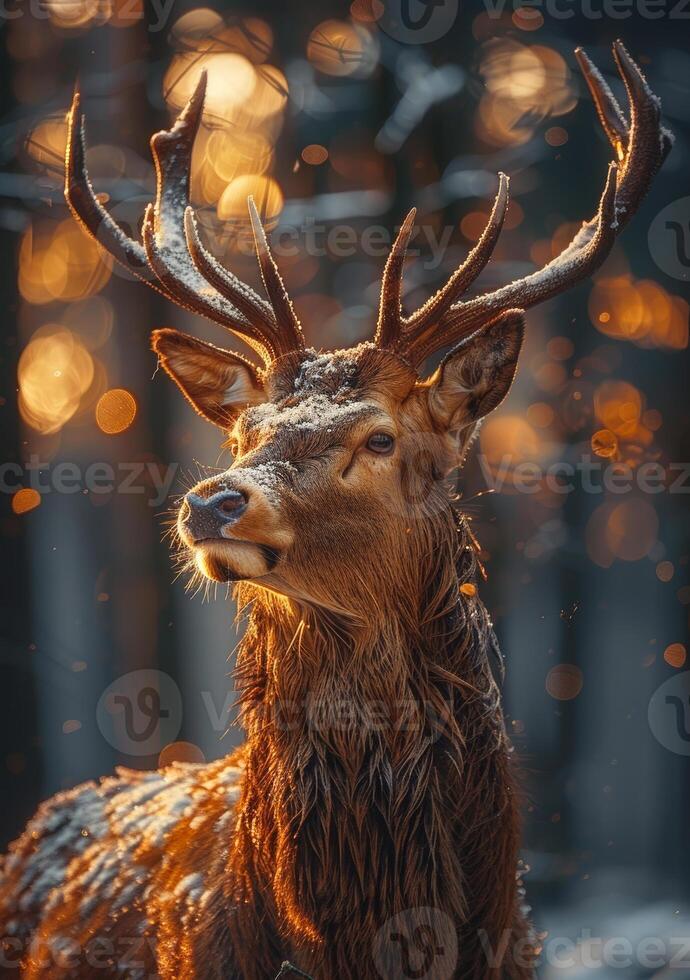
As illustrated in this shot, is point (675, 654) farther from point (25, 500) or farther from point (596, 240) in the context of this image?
point (25, 500)

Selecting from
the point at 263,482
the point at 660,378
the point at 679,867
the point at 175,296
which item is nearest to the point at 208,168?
the point at 175,296

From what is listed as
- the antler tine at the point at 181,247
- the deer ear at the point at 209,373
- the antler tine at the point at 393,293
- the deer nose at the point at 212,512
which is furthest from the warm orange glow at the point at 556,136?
the deer nose at the point at 212,512

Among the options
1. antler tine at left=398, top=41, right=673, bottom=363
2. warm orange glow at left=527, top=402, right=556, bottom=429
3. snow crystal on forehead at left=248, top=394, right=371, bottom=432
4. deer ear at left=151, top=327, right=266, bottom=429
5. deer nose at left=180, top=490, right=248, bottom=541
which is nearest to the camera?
deer nose at left=180, top=490, right=248, bottom=541

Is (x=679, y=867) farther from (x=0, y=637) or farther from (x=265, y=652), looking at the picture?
(x=0, y=637)

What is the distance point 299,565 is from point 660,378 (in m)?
3.26

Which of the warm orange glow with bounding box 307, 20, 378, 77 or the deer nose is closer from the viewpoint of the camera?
the deer nose

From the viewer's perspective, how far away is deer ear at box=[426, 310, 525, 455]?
2.02 m

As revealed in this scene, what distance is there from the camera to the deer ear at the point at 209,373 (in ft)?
7.70

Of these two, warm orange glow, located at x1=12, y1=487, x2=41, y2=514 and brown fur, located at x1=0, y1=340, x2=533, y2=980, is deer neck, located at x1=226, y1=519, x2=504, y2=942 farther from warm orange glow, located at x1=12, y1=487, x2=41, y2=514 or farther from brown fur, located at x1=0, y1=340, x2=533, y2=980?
warm orange glow, located at x1=12, y1=487, x2=41, y2=514

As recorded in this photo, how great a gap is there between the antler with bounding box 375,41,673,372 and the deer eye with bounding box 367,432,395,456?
10.5 inches

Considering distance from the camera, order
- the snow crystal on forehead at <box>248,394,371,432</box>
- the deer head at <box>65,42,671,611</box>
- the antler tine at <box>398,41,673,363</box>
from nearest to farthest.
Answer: the deer head at <box>65,42,671,611</box> → the snow crystal on forehead at <box>248,394,371,432</box> → the antler tine at <box>398,41,673,363</box>

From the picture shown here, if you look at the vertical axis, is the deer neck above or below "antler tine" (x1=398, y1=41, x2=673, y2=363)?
below

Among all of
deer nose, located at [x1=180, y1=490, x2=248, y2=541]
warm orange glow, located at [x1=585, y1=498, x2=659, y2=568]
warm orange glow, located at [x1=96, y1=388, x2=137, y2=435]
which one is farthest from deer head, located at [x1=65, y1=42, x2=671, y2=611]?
warm orange glow, located at [x1=585, y1=498, x2=659, y2=568]

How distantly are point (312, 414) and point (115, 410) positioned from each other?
2.64 meters
